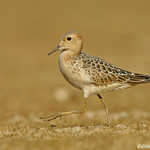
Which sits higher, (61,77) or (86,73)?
(61,77)

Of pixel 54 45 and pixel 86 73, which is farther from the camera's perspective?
pixel 54 45

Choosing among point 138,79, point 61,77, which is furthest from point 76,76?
point 61,77

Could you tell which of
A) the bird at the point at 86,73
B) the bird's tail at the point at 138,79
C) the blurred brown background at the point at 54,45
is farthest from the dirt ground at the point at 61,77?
the bird's tail at the point at 138,79

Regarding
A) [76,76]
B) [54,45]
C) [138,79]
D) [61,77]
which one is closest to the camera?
[76,76]

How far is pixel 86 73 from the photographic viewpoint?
30.4 ft

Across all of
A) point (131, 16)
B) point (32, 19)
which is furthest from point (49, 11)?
point (131, 16)

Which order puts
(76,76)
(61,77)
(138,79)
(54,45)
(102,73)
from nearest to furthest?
(76,76)
(102,73)
(138,79)
(61,77)
(54,45)

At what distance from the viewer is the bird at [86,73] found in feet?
30.4

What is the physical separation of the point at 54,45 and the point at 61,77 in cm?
725

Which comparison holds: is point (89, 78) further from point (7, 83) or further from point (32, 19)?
point (32, 19)

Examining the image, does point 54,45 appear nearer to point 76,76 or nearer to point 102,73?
point 102,73

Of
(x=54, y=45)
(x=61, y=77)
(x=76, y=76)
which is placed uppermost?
(x=54, y=45)

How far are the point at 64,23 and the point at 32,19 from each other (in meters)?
2.65

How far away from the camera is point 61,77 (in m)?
20.1
